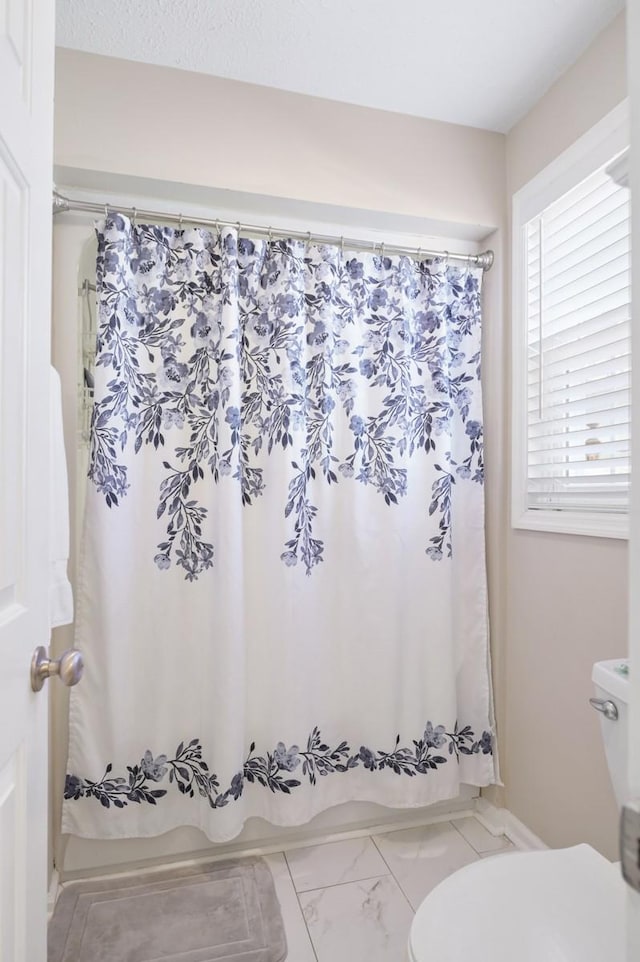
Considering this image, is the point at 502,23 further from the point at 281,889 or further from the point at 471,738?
the point at 281,889

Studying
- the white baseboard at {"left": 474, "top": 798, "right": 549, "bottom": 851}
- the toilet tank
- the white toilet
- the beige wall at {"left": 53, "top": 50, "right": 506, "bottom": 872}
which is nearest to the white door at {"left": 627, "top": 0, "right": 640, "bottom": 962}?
the white toilet

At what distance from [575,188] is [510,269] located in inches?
12.4

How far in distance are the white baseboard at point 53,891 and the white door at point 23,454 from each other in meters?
0.80

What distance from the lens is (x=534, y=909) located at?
93 cm

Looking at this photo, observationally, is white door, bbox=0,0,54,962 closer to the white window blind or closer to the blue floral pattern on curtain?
the blue floral pattern on curtain

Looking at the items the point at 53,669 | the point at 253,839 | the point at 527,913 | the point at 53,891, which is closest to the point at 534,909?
the point at 527,913

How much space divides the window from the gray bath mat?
1.39m

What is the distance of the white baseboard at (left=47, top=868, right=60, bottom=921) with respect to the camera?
57.1 inches

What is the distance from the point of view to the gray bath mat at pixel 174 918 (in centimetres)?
133

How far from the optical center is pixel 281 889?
5.07 feet

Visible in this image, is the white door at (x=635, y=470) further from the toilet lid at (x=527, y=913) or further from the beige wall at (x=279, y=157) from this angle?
the beige wall at (x=279, y=157)

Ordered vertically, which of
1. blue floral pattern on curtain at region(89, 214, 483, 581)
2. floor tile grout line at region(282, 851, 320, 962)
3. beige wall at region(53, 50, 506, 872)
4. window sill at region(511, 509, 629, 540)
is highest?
beige wall at region(53, 50, 506, 872)

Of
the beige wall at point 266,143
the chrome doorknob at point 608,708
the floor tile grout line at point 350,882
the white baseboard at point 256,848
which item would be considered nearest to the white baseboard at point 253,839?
the white baseboard at point 256,848

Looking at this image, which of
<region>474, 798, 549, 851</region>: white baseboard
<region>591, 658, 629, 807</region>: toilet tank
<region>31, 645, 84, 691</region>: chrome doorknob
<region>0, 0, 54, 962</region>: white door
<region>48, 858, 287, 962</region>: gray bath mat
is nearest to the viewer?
<region>0, 0, 54, 962</region>: white door
